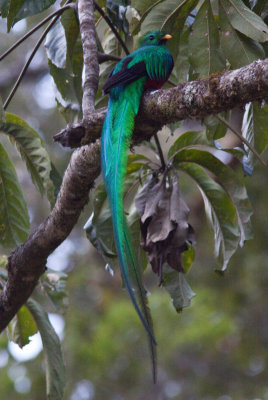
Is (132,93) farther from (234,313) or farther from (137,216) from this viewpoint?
(234,313)

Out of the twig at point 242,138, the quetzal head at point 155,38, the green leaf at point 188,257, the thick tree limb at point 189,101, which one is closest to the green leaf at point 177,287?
the green leaf at point 188,257

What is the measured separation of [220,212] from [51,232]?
785mm

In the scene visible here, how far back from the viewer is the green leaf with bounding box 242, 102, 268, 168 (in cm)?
267

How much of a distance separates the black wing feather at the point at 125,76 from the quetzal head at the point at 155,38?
14 cm

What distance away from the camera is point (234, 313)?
24.6 ft

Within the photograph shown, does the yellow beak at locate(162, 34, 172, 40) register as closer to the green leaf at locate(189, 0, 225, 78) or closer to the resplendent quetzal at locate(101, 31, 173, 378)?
the resplendent quetzal at locate(101, 31, 173, 378)

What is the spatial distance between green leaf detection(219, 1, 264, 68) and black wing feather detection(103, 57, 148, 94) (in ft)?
1.15

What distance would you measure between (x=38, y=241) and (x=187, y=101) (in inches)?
32.8

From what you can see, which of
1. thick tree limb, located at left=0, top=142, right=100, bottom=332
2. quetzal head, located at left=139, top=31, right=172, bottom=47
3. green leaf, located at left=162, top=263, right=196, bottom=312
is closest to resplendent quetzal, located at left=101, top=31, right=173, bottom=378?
quetzal head, located at left=139, top=31, right=172, bottom=47

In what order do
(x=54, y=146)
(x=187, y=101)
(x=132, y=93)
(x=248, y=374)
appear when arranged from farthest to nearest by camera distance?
(x=54, y=146) < (x=248, y=374) < (x=132, y=93) < (x=187, y=101)

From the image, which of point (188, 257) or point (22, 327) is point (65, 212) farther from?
point (22, 327)

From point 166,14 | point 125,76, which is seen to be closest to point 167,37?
point 166,14

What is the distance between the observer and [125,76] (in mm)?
2578

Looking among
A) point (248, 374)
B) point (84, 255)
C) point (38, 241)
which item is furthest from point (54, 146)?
point (38, 241)
